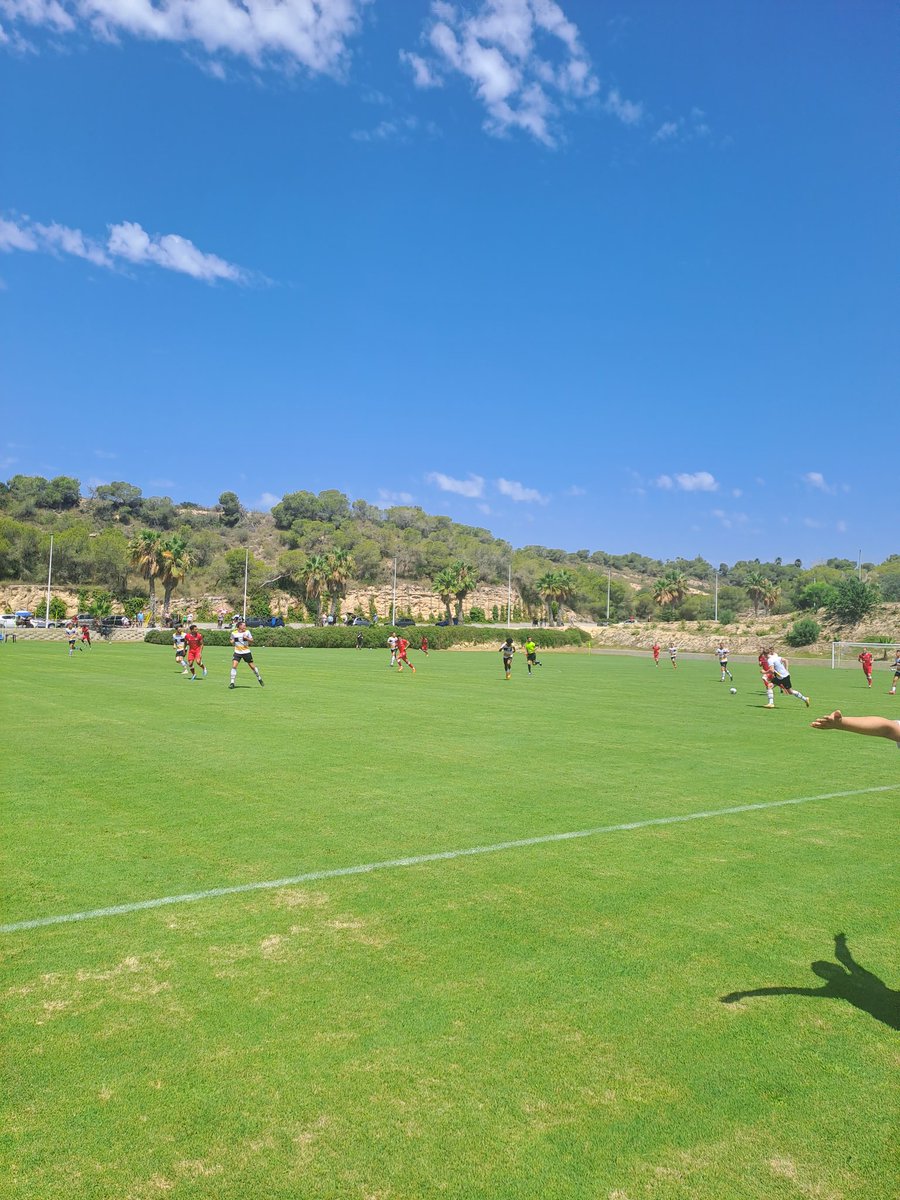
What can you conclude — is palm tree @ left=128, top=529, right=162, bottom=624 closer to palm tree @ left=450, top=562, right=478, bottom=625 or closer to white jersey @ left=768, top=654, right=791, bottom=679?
palm tree @ left=450, top=562, right=478, bottom=625

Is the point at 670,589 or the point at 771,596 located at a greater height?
the point at 670,589

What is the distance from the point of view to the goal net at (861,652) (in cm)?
5610

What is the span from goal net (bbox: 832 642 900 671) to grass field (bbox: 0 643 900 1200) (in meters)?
49.7

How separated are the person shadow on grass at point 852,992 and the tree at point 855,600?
86.0 meters

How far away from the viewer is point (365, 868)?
7289 millimetres

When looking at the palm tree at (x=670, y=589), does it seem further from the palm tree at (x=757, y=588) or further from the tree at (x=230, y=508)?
the tree at (x=230, y=508)

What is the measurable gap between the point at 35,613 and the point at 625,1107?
108 m

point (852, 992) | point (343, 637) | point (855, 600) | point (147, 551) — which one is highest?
point (147, 551)

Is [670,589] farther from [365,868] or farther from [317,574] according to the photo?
[365,868]

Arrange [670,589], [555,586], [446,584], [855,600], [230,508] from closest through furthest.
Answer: [855,600], [446,584], [555,586], [670,589], [230,508]

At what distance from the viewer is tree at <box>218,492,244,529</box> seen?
527ft

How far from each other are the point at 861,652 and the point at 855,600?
3113cm

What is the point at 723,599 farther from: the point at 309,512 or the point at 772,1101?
the point at 772,1101

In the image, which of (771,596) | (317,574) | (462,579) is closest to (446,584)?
(462,579)
